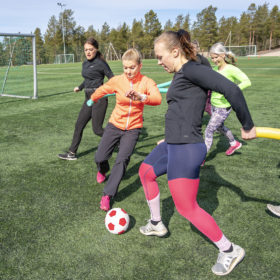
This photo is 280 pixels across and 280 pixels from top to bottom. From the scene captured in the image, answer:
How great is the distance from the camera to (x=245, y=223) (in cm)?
352

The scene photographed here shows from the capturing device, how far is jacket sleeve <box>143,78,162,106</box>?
3651 millimetres

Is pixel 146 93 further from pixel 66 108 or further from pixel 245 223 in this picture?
pixel 66 108

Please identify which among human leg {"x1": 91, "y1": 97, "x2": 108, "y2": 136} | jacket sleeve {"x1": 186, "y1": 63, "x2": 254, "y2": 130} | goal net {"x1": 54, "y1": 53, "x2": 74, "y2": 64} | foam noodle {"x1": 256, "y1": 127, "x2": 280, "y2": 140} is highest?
goal net {"x1": 54, "y1": 53, "x2": 74, "y2": 64}

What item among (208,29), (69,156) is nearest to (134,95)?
(69,156)

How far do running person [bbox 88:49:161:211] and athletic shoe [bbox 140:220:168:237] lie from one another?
68 cm

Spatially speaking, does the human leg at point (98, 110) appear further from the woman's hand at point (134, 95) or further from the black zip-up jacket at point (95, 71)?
the woman's hand at point (134, 95)

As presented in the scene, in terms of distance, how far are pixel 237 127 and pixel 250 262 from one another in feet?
18.1

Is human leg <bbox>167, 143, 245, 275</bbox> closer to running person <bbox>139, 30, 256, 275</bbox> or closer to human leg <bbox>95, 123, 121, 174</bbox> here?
running person <bbox>139, 30, 256, 275</bbox>

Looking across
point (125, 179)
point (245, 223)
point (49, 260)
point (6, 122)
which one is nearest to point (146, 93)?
point (125, 179)

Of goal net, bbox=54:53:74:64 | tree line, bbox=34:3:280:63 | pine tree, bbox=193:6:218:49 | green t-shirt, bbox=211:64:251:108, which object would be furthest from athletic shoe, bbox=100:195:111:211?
pine tree, bbox=193:6:218:49

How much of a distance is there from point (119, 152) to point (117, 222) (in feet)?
3.14

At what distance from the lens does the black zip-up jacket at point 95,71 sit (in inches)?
214

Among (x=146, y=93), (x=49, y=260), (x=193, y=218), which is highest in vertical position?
(x=146, y=93)

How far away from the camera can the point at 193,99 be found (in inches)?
95.5
